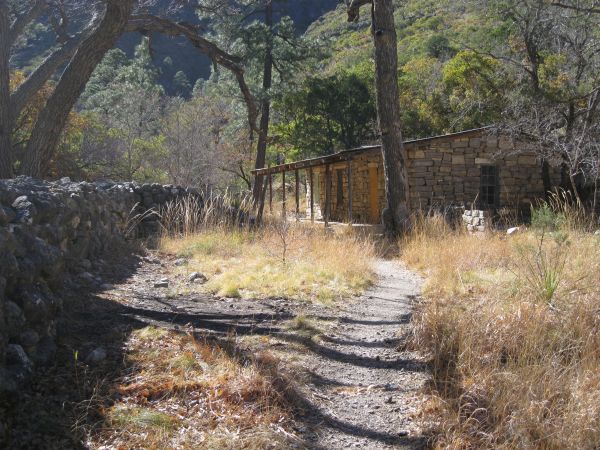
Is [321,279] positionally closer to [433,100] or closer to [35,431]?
[35,431]

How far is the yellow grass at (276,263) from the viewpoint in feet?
18.9

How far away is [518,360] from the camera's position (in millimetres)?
3293

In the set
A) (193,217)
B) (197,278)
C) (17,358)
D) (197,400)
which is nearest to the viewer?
(17,358)

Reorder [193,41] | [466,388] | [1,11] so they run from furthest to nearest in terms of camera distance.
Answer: [193,41], [1,11], [466,388]

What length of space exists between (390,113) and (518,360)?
25.6 ft

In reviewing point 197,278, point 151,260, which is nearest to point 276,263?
point 197,278

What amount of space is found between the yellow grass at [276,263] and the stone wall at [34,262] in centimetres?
153

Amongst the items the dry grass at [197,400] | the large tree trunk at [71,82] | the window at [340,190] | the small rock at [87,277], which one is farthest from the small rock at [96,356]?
the window at [340,190]

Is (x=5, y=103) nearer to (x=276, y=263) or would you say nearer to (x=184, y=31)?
(x=184, y=31)

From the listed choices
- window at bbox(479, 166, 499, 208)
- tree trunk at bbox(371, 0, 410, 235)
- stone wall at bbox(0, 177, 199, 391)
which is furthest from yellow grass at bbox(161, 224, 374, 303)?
window at bbox(479, 166, 499, 208)

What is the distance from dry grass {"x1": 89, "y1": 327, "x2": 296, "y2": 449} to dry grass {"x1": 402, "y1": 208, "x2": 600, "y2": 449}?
919 millimetres

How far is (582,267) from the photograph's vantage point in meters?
5.05

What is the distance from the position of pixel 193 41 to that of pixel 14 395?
743cm

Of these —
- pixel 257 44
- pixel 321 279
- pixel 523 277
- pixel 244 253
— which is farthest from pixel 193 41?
pixel 257 44
